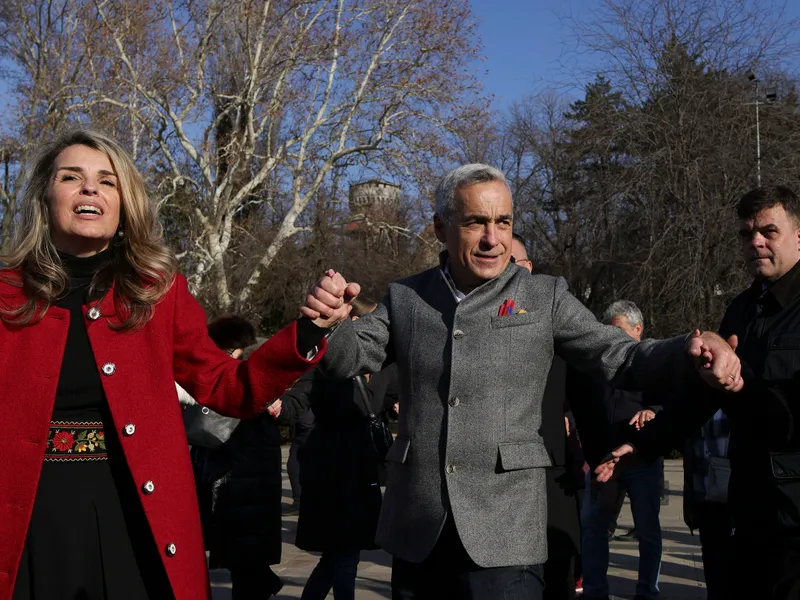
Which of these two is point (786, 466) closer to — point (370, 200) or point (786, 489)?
point (786, 489)

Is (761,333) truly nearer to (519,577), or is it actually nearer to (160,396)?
(519,577)

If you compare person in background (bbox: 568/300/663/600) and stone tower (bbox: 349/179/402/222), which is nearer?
person in background (bbox: 568/300/663/600)

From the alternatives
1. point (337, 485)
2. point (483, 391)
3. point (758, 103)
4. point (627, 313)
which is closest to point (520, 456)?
point (483, 391)

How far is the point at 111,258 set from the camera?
9.43 ft

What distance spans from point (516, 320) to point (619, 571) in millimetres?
4907

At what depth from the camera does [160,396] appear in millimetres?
2697

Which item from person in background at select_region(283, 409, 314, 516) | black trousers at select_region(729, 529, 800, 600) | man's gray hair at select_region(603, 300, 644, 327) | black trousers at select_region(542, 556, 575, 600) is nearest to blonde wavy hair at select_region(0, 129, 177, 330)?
black trousers at select_region(542, 556, 575, 600)

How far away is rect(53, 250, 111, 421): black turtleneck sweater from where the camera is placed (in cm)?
262

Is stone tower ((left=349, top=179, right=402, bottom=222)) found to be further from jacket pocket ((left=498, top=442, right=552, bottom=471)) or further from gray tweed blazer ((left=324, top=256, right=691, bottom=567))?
jacket pocket ((left=498, top=442, right=552, bottom=471))

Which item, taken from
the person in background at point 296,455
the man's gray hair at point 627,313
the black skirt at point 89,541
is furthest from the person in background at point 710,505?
the person in background at point 296,455

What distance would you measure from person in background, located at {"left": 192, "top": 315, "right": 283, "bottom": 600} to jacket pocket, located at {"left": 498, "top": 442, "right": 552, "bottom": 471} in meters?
2.56

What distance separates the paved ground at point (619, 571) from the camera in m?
6.61

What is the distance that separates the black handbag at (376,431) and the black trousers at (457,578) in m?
2.77

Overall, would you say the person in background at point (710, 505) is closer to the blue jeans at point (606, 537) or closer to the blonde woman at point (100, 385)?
the blue jeans at point (606, 537)
